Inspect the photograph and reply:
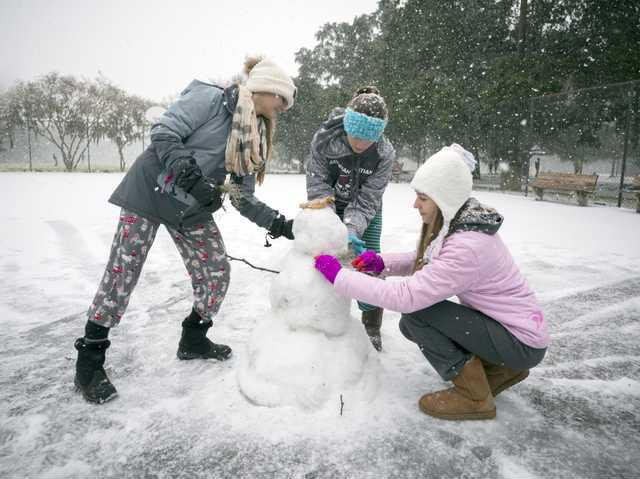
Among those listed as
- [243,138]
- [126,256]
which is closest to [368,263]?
[243,138]

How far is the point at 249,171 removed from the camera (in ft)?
7.71

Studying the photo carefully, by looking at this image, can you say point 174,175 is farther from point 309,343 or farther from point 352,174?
point 352,174

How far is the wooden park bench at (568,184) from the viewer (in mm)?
11383

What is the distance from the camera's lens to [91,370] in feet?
7.18

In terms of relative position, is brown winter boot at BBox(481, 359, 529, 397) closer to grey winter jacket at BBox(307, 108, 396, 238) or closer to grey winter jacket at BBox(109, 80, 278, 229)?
grey winter jacket at BBox(307, 108, 396, 238)

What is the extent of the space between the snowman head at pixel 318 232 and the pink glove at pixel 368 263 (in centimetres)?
12

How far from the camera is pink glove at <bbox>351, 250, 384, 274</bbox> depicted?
7.58 ft

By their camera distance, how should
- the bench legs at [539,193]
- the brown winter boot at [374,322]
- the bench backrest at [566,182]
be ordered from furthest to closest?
the bench legs at [539,193] → the bench backrest at [566,182] → the brown winter boot at [374,322]

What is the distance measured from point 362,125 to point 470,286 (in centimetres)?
113

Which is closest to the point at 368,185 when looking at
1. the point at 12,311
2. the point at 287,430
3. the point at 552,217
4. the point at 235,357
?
the point at 235,357

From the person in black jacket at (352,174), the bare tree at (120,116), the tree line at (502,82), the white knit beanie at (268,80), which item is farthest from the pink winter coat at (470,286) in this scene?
the bare tree at (120,116)

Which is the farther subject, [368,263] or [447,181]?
[368,263]

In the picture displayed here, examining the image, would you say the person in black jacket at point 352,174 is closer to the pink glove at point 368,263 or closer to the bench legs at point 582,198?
the pink glove at point 368,263

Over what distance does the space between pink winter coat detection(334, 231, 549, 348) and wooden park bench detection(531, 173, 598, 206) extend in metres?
11.3
